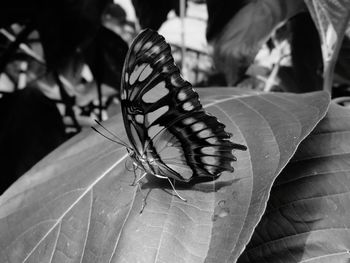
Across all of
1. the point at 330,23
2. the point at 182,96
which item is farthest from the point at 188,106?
the point at 330,23

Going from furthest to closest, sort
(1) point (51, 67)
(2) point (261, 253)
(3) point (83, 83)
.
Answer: (3) point (83, 83), (1) point (51, 67), (2) point (261, 253)

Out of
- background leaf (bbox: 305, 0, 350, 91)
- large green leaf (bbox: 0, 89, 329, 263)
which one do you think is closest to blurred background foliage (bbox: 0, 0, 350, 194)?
background leaf (bbox: 305, 0, 350, 91)

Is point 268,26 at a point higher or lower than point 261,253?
higher

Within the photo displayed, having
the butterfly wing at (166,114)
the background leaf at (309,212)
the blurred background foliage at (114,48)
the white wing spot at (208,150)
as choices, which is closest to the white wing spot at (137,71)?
the butterfly wing at (166,114)

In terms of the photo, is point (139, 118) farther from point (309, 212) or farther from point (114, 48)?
point (114, 48)

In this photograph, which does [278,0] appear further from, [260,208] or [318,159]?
[260,208]

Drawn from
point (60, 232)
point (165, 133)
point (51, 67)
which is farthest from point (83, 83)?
point (60, 232)

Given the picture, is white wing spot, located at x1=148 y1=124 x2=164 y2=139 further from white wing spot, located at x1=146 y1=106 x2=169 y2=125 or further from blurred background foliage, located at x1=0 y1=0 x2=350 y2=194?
blurred background foliage, located at x1=0 y1=0 x2=350 y2=194
